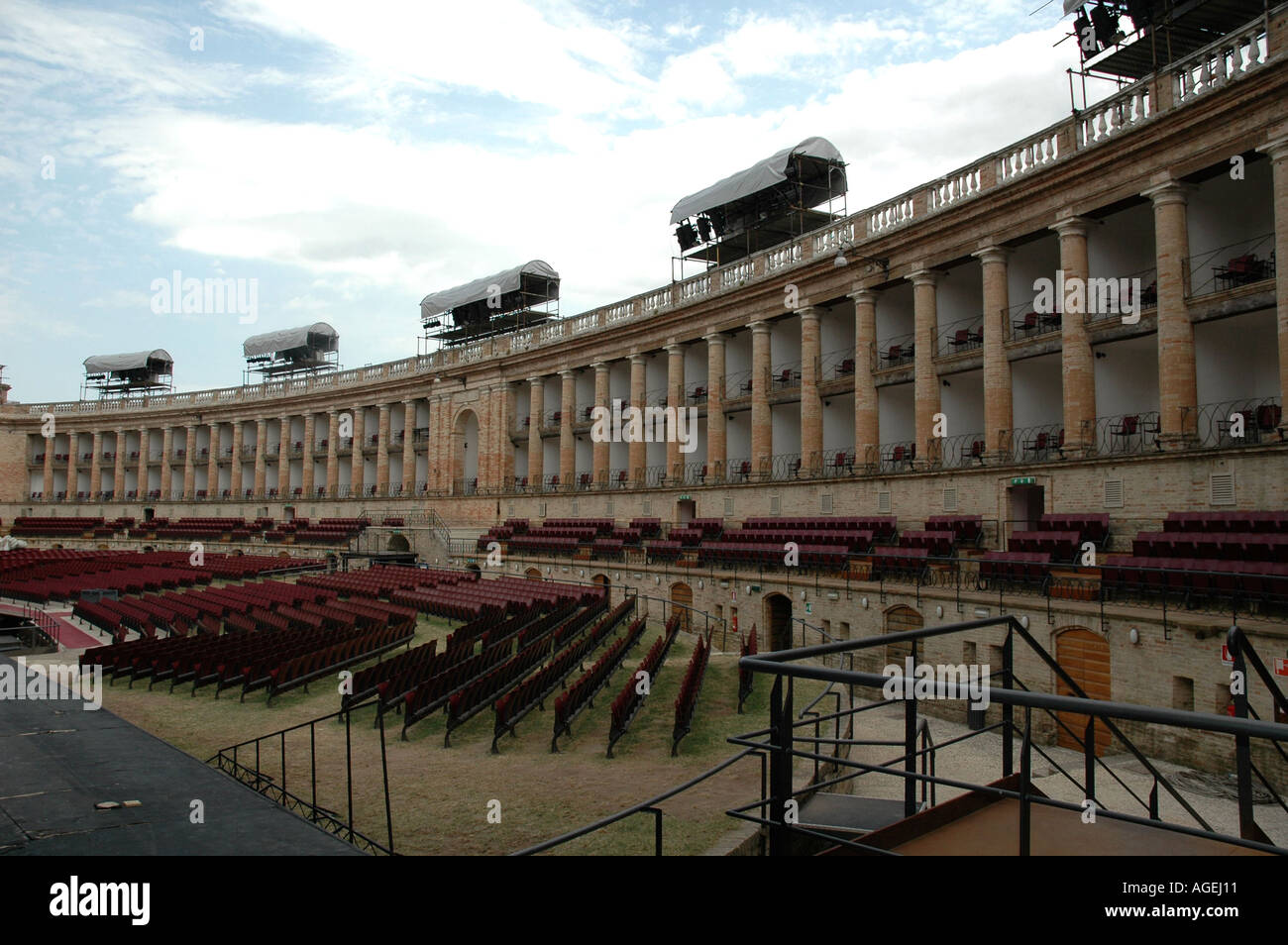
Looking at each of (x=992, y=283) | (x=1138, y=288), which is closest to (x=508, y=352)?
(x=992, y=283)

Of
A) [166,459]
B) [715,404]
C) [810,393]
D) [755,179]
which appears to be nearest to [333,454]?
[166,459]

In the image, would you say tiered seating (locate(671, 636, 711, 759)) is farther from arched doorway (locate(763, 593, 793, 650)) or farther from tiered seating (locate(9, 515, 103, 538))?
tiered seating (locate(9, 515, 103, 538))

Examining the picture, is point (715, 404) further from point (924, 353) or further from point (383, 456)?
point (383, 456)

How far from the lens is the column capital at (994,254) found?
23812 mm

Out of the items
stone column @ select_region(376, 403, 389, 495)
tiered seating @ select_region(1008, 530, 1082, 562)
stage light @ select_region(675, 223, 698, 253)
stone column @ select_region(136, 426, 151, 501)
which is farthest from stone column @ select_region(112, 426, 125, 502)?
tiered seating @ select_region(1008, 530, 1082, 562)

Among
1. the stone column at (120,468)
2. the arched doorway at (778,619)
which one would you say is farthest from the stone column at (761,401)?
the stone column at (120,468)

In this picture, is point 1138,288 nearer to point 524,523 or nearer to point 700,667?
point 700,667

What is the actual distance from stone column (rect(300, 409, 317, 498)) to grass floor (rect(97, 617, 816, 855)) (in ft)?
148

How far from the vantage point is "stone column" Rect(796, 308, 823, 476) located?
30.3m

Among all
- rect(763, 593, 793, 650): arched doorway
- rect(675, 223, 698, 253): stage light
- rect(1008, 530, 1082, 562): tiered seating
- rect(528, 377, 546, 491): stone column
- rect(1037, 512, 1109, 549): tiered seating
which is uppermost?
rect(675, 223, 698, 253): stage light

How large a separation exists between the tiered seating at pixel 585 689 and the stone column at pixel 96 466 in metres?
73.1

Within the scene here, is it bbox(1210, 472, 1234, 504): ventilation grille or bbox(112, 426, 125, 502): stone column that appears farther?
bbox(112, 426, 125, 502): stone column

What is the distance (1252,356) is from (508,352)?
3664 centimetres

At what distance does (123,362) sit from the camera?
3093 inches
